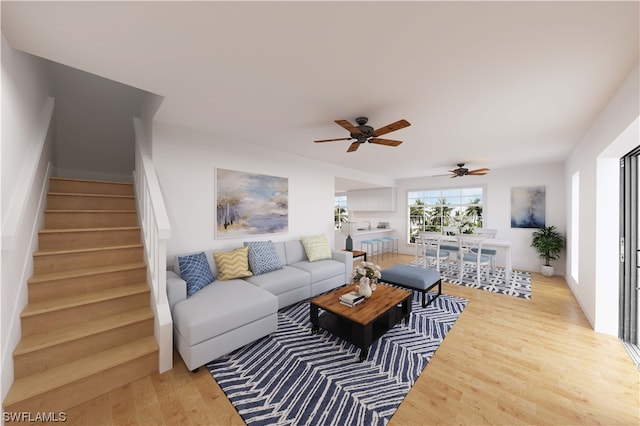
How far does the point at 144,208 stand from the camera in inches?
98.4

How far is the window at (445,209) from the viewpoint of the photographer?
612 cm

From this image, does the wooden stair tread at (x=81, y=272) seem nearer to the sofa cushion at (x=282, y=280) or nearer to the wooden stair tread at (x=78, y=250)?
the wooden stair tread at (x=78, y=250)

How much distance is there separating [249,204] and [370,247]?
431cm

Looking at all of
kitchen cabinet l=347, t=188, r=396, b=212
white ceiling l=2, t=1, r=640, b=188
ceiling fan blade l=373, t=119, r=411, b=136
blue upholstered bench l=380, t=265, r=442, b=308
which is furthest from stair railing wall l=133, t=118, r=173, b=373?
kitchen cabinet l=347, t=188, r=396, b=212

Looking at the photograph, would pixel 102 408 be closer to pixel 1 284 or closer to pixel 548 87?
pixel 1 284

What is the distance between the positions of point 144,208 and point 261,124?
1592mm

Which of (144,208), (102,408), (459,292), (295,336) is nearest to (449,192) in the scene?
(459,292)

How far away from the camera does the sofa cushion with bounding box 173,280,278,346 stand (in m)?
1.92

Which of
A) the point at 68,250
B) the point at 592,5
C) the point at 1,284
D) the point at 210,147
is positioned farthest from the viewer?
the point at 210,147

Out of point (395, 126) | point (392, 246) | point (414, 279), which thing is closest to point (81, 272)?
point (395, 126)

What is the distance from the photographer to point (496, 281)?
4.39m

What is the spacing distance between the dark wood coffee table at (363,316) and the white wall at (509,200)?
14.1 feet

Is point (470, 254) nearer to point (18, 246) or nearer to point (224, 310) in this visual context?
point (224, 310)

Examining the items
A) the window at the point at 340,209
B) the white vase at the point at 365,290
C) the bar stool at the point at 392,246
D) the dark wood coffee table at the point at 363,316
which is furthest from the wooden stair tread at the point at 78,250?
the window at the point at 340,209
